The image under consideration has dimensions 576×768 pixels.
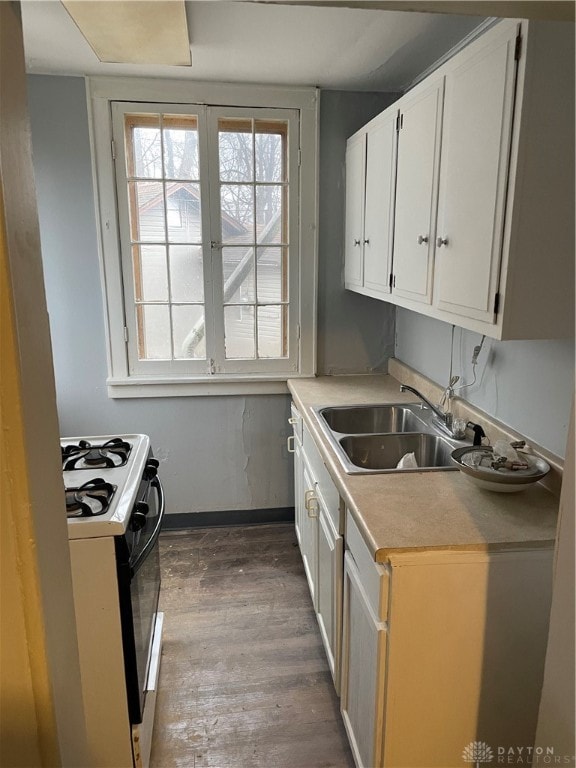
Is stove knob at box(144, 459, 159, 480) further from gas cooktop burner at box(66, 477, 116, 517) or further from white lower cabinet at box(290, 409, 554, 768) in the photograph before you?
white lower cabinet at box(290, 409, 554, 768)

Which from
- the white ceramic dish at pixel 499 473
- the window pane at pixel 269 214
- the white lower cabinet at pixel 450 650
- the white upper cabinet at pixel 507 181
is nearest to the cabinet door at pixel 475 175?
the white upper cabinet at pixel 507 181

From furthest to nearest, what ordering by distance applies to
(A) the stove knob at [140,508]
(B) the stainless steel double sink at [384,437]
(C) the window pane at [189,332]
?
1. (C) the window pane at [189,332]
2. (B) the stainless steel double sink at [384,437]
3. (A) the stove knob at [140,508]

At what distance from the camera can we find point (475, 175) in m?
1.45

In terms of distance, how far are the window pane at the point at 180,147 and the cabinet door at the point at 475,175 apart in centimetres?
150

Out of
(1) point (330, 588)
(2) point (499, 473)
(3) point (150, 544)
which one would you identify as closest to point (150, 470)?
(3) point (150, 544)

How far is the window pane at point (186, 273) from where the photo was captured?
2.81 meters

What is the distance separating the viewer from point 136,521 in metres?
1.48

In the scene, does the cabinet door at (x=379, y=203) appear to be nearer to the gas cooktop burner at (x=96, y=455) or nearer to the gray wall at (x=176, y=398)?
the gray wall at (x=176, y=398)

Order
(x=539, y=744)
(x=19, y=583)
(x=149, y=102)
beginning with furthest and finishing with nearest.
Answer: (x=149, y=102) < (x=539, y=744) < (x=19, y=583)

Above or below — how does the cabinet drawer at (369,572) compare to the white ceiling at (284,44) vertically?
below

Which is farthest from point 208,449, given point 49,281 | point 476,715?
point 476,715

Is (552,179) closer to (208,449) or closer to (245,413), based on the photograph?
(245,413)

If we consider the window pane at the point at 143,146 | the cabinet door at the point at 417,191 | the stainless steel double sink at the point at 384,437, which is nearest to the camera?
the cabinet door at the point at 417,191

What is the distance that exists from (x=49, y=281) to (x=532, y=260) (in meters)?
2.37
